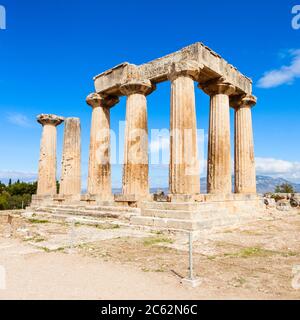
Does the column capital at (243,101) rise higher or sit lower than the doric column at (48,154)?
higher

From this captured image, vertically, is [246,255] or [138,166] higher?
[138,166]

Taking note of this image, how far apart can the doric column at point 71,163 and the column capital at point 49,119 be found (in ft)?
7.60

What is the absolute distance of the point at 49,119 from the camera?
26.8 meters

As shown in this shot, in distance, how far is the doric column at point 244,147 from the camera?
67.6 ft

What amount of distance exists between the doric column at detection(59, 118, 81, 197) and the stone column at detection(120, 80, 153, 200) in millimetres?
7741

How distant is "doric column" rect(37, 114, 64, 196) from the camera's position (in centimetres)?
2642

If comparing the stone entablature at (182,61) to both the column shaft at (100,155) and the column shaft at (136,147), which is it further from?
the column shaft at (100,155)

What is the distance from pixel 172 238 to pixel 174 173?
474 centimetres

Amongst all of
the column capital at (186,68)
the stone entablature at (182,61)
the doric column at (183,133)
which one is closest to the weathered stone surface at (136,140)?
the stone entablature at (182,61)

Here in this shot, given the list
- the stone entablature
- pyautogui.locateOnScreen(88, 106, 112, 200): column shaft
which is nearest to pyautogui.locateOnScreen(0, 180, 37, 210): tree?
pyautogui.locateOnScreen(88, 106, 112, 200): column shaft

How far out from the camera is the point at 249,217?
1636 cm

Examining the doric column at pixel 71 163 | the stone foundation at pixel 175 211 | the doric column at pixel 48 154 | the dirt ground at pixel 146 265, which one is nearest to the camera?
the dirt ground at pixel 146 265

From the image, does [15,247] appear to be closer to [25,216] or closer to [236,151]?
[25,216]
